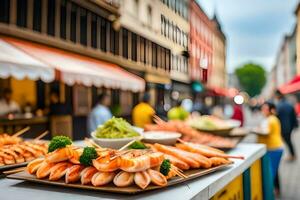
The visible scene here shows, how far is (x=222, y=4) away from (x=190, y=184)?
4.99 ft

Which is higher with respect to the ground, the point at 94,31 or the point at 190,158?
the point at 94,31

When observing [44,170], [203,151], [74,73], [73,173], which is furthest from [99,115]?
[73,173]

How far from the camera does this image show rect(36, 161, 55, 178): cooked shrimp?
196 cm

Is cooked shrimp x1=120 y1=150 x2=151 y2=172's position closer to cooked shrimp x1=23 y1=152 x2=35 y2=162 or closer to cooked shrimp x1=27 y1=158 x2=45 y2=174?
cooked shrimp x1=27 y1=158 x2=45 y2=174

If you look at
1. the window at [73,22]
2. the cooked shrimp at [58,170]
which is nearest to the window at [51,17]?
the window at [73,22]

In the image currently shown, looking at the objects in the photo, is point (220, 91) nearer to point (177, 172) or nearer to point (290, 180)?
point (290, 180)

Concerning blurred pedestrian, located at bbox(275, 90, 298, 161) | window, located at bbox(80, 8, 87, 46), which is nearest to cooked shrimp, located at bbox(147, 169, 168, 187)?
blurred pedestrian, located at bbox(275, 90, 298, 161)

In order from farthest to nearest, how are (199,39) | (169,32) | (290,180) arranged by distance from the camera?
(290,180) < (199,39) < (169,32)

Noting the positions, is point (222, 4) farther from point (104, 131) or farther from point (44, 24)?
point (44, 24)

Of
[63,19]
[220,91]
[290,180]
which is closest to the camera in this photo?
[290,180]

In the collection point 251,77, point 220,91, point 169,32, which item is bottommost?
point 169,32

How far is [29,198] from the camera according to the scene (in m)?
1.74

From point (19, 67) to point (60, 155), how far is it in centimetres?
529

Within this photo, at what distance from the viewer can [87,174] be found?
6.08 ft
